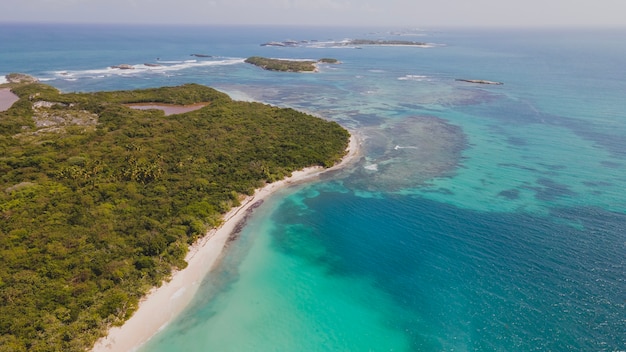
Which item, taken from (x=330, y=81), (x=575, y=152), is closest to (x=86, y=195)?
(x=575, y=152)

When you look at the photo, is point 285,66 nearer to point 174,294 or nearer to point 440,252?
point 440,252

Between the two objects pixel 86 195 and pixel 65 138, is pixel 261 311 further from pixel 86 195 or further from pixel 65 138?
pixel 65 138

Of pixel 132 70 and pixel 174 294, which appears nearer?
pixel 174 294

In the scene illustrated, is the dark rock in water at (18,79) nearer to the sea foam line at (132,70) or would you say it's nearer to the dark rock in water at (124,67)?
the sea foam line at (132,70)

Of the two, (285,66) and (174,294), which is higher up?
(285,66)

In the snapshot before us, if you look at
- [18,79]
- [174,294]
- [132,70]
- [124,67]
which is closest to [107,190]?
[174,294]

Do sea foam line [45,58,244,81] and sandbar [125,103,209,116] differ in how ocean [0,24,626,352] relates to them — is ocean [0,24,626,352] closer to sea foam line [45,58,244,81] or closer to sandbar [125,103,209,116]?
sandbar [125,103,209,116]

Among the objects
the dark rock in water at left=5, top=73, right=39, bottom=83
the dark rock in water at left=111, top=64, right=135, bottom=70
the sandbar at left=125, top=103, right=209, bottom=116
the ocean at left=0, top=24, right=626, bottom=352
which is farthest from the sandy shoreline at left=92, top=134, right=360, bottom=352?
the dark rock in water at left=111, top=64, right=135, bottom=70
